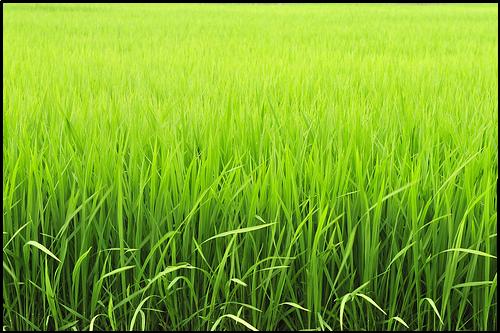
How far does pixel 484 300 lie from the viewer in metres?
1.22

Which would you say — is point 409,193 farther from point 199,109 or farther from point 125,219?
point 199,109

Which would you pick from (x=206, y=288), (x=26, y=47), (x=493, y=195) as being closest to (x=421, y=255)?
(x=493, y=195)

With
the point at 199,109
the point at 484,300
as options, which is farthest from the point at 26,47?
the point at 484,300

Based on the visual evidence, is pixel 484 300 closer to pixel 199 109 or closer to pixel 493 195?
pixel 493 195

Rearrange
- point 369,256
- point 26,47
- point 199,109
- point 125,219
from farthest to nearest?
point 26,47, point 199,109, point 125,219, point 369,256

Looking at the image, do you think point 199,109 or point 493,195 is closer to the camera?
point 493,195

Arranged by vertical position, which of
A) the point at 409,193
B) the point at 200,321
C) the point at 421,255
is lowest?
the point at 200,321

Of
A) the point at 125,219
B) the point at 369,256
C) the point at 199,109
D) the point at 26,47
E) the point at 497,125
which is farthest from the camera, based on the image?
the point at 26,47

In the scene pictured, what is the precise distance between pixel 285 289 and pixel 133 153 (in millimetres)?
477

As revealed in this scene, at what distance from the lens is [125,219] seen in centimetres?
131

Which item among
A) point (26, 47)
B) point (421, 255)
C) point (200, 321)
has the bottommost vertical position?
→ point (200, 321)

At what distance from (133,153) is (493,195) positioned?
83 centimetres

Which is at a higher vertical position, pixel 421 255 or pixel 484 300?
pixel 421 255

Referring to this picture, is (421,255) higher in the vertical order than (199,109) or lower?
lower
